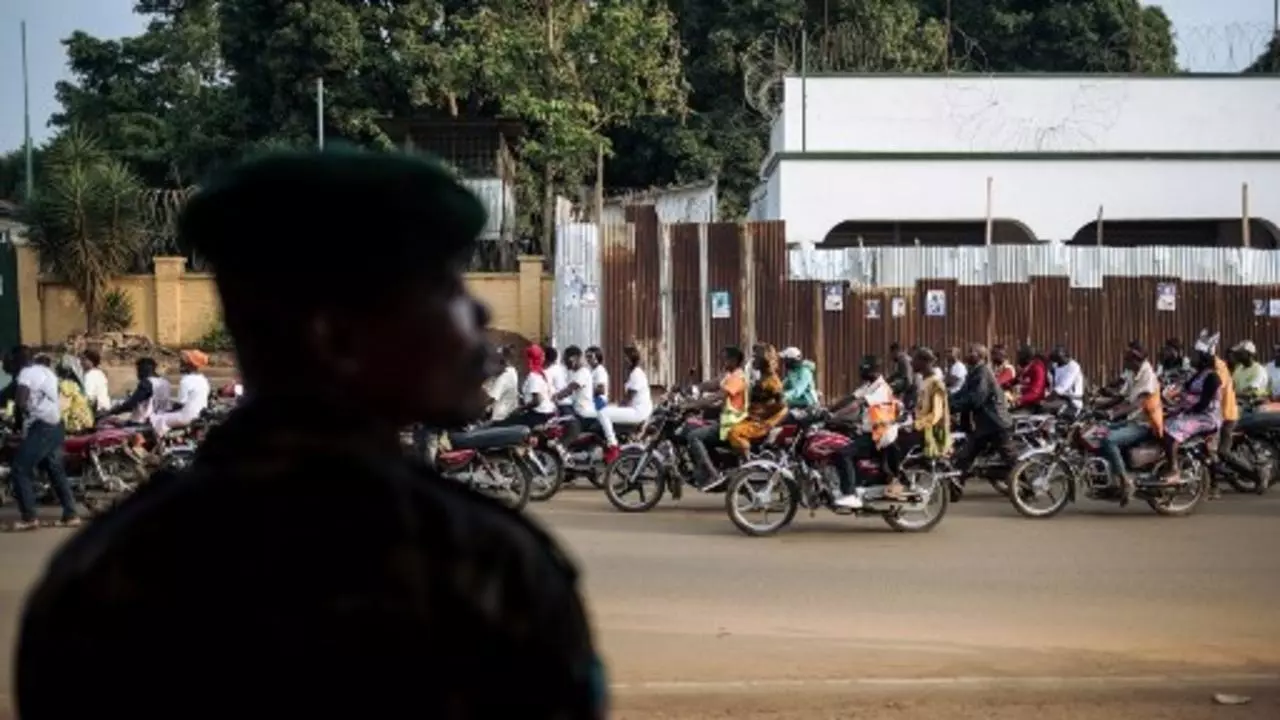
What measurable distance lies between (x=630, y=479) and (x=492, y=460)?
125cm

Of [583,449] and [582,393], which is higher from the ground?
[582,393]

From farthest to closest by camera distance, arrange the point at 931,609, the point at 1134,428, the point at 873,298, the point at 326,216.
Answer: the point at 873,298, the point at 1134,428, the point at 931,609, the point at 326,216

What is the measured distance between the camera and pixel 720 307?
21.6 m

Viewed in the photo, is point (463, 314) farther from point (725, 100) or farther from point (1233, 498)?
point (725, 100)

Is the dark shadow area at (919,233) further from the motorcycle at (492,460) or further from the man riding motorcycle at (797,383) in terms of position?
the motorcycle at (492,460)

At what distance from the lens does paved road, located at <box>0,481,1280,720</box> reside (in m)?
6.45

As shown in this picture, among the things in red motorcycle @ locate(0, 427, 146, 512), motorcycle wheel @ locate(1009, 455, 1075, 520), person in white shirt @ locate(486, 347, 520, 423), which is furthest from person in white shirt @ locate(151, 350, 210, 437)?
motorcycle wheel @ locate(1009, 455, 1075, 520)

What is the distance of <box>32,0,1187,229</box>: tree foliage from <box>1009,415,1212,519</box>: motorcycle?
15.9 m

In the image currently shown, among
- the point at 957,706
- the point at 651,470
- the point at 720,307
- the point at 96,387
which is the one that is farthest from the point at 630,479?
the point at 720,307

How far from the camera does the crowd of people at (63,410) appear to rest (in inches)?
475

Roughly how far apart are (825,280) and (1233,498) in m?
8.43

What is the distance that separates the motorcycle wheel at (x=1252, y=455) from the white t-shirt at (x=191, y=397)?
9889mm

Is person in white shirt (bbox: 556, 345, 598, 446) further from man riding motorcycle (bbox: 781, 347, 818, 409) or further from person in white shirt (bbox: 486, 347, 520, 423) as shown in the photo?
man riding motorcycle (bbox: 781, 347, 818, 409)

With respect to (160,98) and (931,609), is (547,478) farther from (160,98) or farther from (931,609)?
(160,98)
